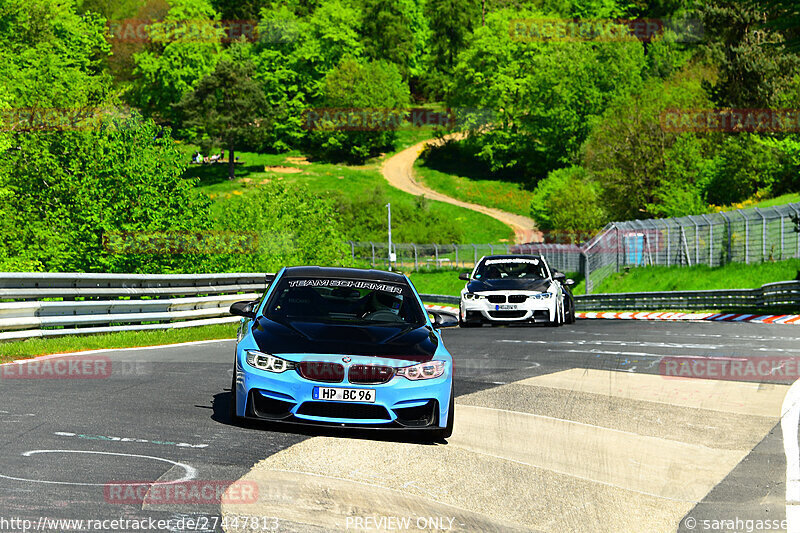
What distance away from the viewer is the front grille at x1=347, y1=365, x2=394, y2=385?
795cm

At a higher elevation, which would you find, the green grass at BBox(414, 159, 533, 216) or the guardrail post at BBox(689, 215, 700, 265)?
the guardrail post at BBox(689, 215, 700, 265)

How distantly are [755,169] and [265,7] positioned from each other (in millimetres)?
80608

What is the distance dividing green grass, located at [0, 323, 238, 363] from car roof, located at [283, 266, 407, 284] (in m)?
5.69

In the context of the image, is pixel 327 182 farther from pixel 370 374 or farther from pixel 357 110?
pixel 370 374

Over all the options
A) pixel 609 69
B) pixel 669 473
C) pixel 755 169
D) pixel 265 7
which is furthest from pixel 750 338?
A: pixel 265 7

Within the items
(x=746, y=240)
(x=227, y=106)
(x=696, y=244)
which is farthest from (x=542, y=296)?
(x=227, y=106)

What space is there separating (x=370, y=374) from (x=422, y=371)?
457 millimetres

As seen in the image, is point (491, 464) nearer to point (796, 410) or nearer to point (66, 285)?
point (796, 410)

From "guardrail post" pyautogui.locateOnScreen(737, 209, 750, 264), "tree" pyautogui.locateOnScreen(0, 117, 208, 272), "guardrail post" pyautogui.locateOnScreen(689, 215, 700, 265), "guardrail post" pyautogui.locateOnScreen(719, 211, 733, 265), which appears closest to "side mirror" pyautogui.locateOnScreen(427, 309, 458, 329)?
"tree" pyautogui.locateOnScreen(0, 117, 208, 272)

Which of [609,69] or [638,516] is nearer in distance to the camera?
[638,516]

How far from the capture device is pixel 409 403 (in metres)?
8.02

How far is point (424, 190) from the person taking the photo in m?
95.9

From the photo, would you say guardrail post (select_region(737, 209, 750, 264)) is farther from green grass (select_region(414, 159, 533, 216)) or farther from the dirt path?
green grass (select_region(414, 159, 533, 216))

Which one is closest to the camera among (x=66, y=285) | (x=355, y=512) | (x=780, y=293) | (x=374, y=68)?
(x=355, y=512)
